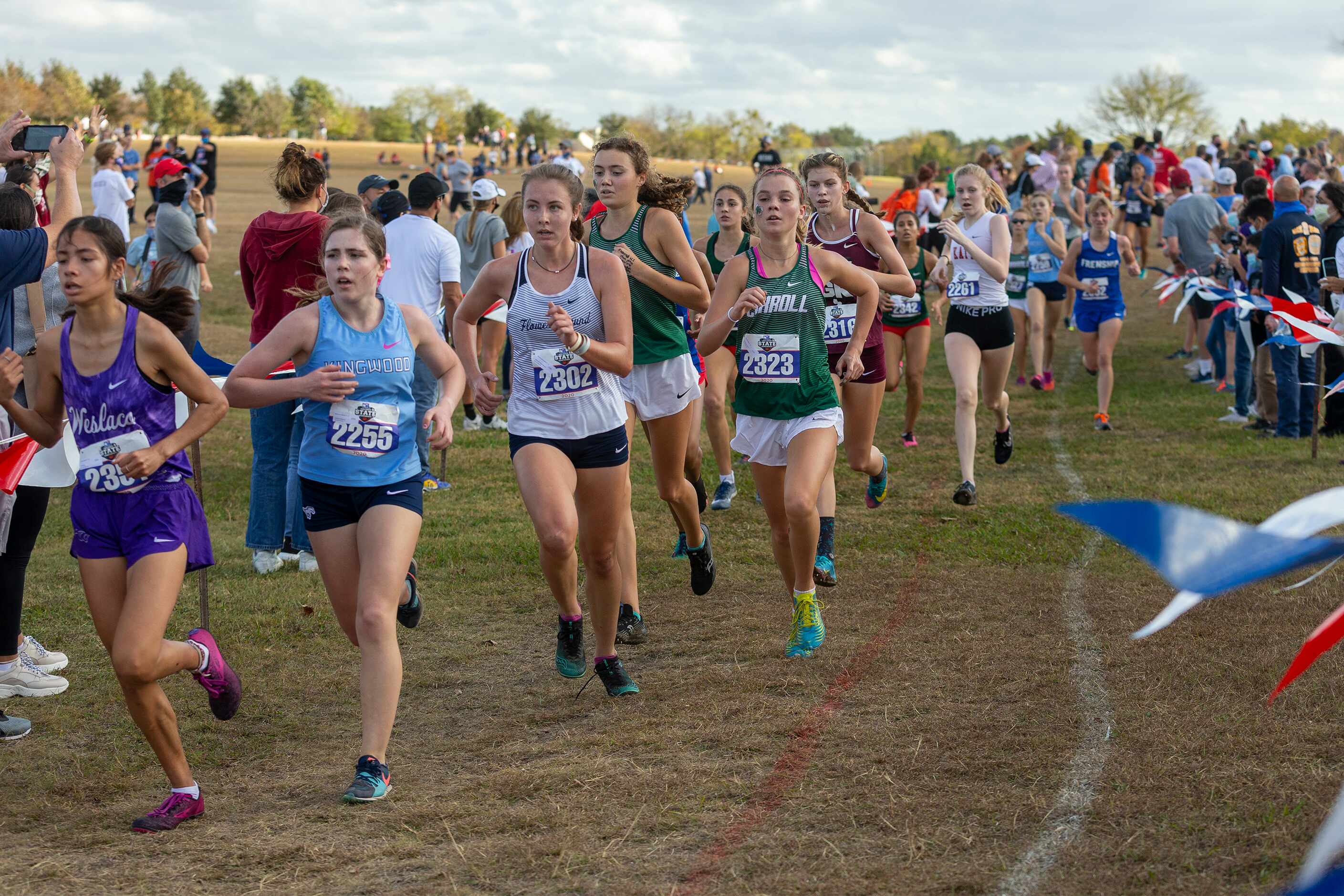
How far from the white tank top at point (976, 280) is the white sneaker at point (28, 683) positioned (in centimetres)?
620

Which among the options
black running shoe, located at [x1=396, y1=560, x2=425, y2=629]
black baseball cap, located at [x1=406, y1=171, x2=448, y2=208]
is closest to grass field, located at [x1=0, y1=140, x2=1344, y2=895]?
black running shoe, located at [x1=396, y1=560, x2=425, y2=629]

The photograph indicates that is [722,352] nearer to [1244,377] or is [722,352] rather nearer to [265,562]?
[265,562]

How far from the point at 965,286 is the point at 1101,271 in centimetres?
373

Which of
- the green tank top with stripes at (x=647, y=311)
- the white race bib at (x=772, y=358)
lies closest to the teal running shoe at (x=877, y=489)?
the green tank top with stripes at (x=647, y=311)

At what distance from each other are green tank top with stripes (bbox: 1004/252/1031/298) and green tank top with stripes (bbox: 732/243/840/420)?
8653mm

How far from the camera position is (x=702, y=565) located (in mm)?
7051

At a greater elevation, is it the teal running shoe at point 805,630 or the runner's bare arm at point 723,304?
the runner's bare arm at point 723,304

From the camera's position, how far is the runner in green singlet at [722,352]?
885 centimetres

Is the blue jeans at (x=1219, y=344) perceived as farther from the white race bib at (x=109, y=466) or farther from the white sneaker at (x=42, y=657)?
the white race bib at (x=109, y=466)

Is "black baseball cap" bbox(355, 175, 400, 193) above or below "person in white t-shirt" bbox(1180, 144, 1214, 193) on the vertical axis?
below

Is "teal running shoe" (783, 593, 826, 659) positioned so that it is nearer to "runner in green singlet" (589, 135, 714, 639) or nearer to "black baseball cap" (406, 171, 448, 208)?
"runner in green singlet" (589, 135, 714, 639)

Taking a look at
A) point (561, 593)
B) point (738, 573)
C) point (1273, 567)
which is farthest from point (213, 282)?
point (1273, 567)

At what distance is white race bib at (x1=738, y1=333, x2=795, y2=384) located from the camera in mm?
6074

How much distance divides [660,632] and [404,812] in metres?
2.40
